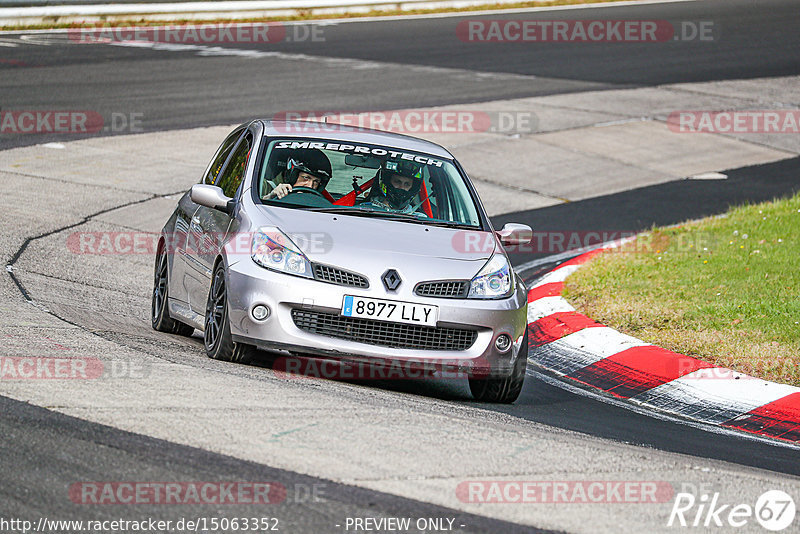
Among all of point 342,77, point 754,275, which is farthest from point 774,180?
point 342,77

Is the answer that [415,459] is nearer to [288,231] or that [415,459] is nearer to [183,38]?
[288,231]

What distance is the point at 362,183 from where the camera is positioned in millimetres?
8352

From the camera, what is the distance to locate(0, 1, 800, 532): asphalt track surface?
4902 millimetres

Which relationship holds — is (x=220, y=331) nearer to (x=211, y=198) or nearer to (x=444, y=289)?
(x=211, y=198)

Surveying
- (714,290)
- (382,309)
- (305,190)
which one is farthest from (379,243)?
(714,290)

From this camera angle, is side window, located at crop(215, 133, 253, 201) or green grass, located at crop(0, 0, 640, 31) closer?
side window, located at crop(215, 133, 253, 201)

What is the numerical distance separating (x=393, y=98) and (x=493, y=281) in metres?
13.0

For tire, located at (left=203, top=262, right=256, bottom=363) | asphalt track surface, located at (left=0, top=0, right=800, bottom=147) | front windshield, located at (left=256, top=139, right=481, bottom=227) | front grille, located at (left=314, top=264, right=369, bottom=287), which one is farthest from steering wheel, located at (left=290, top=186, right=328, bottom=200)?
asphalt track surface, located at (left=0, top=0, right=800, bottom=147)

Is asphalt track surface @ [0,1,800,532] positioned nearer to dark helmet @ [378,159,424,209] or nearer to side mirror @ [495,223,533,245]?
side mirror @ [495,223,533,245]

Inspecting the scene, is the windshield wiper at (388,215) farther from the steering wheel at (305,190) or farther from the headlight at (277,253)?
the headlight at (277,253)

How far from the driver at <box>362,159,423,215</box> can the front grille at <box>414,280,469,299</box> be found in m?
0.98

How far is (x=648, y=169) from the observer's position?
17.3m

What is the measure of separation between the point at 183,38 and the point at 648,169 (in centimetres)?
1308

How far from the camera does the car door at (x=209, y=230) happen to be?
7.88 m
